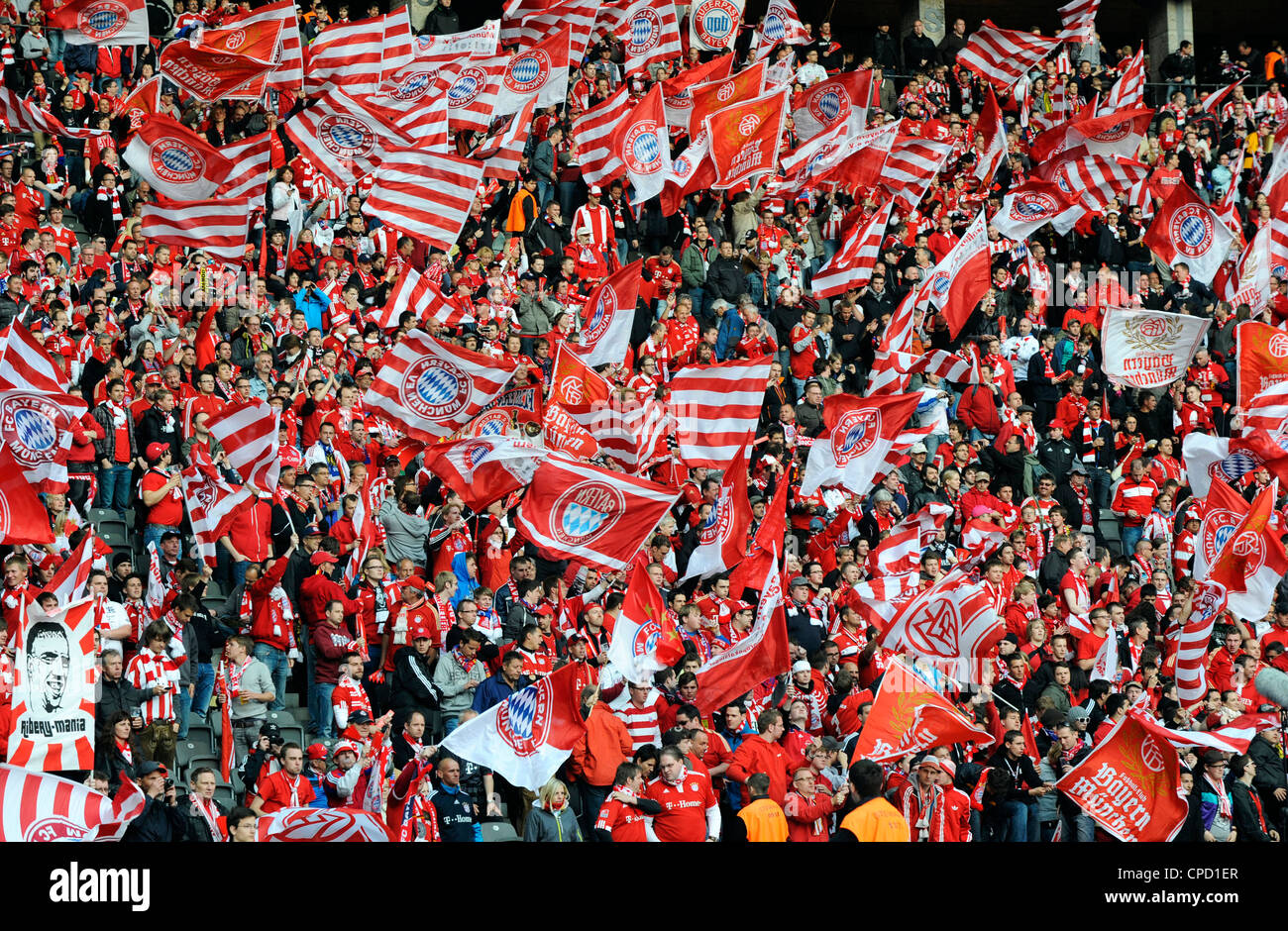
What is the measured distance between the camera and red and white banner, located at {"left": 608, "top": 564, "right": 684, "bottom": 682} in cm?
1444

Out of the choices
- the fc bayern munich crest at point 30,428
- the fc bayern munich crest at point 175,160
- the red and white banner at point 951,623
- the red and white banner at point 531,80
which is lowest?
the red and white banner at point 951,623

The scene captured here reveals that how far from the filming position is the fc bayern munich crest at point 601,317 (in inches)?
724

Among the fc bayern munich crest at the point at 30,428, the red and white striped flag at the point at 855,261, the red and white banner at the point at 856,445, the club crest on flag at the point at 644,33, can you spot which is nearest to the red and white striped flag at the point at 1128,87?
the red and white striped flag at the point at 855,261

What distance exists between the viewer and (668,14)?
24.2 metres

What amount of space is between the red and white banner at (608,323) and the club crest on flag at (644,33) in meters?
6.67

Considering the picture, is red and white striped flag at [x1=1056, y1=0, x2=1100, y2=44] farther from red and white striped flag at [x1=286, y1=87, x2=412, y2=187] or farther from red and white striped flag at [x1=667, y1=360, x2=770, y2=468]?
red and white striped flag at [x1=667, y1=360, x2=770, y2=468]

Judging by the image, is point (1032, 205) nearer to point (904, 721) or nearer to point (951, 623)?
point (951, 623)

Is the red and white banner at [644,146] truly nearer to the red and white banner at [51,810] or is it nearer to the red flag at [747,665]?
the red flag at [747,665]

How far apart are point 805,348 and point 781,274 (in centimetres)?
178

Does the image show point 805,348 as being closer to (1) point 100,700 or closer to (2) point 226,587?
(2) point 226,587

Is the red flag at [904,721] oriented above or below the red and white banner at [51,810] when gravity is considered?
below

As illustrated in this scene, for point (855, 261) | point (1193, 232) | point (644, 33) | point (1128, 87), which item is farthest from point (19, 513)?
point (1128, 87)
